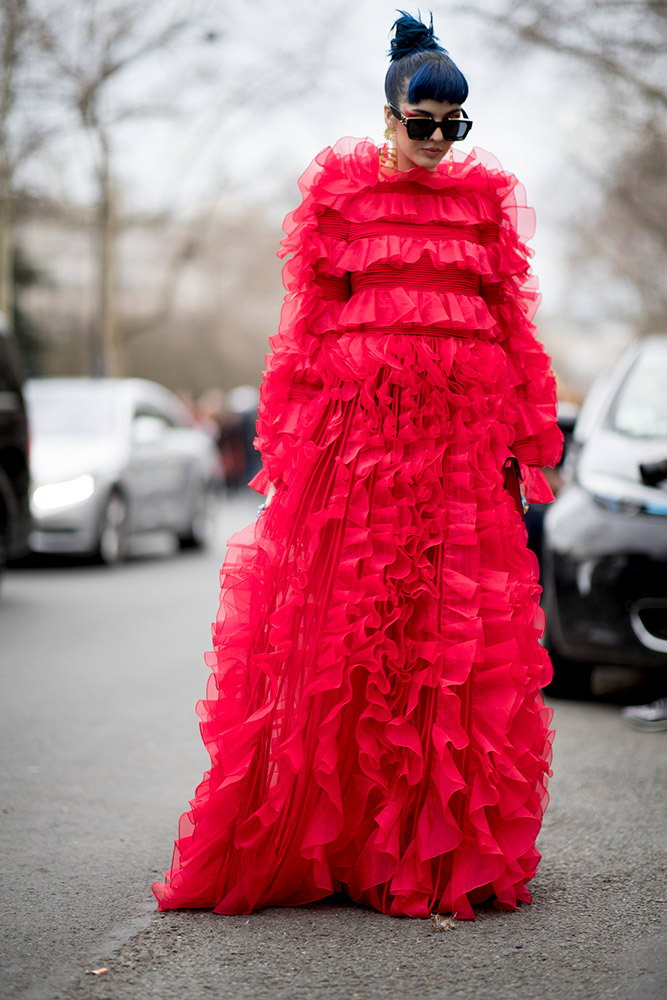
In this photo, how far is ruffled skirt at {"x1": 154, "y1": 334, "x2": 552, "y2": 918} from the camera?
3.08m

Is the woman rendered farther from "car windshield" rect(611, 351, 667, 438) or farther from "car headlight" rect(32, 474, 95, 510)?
"car headlight" rect(32, 474, 95, 510)

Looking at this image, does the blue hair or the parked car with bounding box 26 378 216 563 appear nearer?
the blue hair

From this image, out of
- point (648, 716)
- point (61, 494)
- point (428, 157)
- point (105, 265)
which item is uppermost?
point (105, 265)

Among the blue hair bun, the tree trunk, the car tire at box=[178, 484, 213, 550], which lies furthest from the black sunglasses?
the tree trunk

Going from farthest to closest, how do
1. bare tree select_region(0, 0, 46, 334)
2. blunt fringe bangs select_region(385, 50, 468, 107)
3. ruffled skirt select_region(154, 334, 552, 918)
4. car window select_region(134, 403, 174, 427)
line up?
bare tree select_region(0, 0, 46, 334), car window select_region(134, 403, 174, 427), blunt fringe bangs select_region(385, 50, 468, 107), ruffled skirt select_region(154, 334, 552, 918)

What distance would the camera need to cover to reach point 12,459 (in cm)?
875

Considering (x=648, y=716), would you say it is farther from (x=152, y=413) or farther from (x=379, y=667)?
(x=152, y=413)

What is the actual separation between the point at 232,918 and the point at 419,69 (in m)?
2.19

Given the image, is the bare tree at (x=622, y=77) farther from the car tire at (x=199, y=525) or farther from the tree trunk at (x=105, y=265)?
the tree trunk at (x=105, y=265)

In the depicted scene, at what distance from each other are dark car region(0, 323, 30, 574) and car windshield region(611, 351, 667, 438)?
4352 millimetres

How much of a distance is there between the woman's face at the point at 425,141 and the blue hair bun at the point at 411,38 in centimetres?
16

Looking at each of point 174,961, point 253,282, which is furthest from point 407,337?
point 253,282

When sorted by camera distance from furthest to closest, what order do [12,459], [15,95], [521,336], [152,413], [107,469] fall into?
[15,95]
[152,413]
[107,469]
[12,459]
[521,336]

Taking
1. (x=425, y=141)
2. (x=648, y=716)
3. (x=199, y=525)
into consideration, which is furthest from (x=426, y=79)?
(x=199, y=525)
